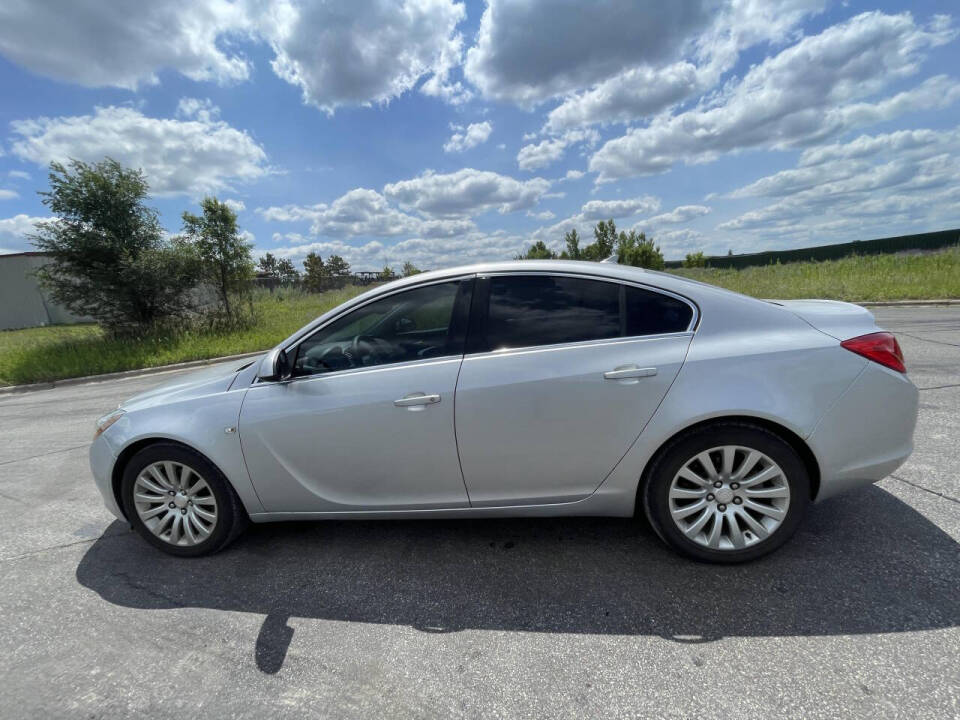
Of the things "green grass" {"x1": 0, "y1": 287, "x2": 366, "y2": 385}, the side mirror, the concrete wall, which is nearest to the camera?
the side mirror

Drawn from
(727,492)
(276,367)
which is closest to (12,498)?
(276,367)

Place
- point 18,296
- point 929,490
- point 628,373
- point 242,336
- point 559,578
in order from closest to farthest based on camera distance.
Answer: point 628,373, point 559,578, point 929,490, point 242,336, point 18,296

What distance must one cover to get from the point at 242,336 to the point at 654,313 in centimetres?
1354

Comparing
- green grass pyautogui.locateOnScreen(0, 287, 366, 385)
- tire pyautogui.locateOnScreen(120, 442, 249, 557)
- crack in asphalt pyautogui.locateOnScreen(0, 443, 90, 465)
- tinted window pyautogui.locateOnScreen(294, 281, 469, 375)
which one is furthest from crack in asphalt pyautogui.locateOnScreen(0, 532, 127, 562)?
green grass pyautogui.locateOnScreen(0, 287, 366, 385)

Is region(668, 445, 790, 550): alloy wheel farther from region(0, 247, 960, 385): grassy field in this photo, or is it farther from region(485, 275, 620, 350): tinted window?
region(0, 247, 960, 385): grassy field

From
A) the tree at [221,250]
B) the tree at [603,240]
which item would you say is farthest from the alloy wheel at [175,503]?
the tree at [603,240]

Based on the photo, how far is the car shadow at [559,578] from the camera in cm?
202

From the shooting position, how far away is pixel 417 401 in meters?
2.34

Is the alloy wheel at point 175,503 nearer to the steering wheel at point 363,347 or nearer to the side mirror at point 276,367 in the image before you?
the side mirror at point 276,367

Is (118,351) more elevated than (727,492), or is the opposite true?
(118,351)

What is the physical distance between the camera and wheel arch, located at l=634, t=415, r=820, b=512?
2.24 meters

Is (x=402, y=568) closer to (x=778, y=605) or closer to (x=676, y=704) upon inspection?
(x=676, y=704)

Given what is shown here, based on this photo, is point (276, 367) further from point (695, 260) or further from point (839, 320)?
point (695, 260)

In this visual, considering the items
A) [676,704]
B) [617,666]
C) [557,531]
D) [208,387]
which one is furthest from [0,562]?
[676,704]
